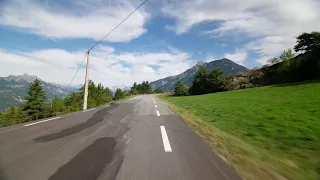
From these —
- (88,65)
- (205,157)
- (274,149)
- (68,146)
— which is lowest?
(274,149)

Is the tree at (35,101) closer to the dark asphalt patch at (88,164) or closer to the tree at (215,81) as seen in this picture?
the tree at (215,81)

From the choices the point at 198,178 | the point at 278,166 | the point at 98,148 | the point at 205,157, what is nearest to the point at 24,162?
the point at 98,148

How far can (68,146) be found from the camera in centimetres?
521

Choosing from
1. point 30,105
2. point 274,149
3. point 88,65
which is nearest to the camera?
point 274,149

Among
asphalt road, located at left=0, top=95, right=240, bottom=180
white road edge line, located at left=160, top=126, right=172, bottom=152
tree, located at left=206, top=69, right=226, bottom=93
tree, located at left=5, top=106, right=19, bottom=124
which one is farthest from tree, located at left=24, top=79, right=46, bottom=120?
white road edge line, located at left=160, top=126, right=172, bottom=152

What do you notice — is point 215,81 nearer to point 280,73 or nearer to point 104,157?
point 280,73

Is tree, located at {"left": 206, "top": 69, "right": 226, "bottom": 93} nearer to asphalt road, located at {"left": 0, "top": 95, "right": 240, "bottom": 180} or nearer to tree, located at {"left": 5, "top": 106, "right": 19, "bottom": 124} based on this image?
tree, located at {"left": 5, "top": 106, "right": 19, "bottom": 124}

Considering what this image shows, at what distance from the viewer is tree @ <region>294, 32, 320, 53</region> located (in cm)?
4185

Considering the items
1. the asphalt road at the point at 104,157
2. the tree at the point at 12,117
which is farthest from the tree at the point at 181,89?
the asphalt road at the point at 104,157

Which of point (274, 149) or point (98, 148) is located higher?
point (98, 148)

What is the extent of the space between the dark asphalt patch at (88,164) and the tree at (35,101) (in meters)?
57.5

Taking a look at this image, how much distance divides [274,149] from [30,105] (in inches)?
2438

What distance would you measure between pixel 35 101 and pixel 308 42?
224ft

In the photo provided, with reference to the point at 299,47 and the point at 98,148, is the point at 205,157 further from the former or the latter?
the point at 299,47
